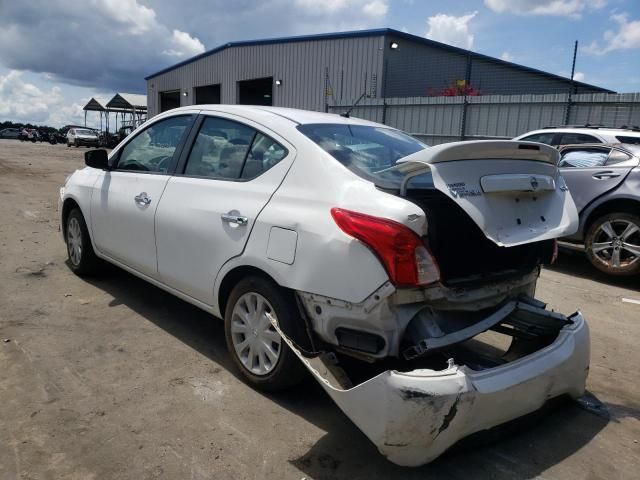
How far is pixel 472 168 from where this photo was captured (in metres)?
2.58

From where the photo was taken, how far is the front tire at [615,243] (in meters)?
6.03

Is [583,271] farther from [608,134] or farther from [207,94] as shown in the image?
Answer: [207,94]

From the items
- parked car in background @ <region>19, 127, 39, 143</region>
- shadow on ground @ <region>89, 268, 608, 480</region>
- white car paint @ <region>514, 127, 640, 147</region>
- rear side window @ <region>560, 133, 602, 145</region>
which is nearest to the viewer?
shadow on ground @ <region>89, 268, 608, 480</region>

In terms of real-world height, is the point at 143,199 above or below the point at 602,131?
below

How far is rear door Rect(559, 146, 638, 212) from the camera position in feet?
20.5

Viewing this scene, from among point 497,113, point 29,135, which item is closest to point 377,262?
point 497,113

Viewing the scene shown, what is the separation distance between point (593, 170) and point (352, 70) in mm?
13410

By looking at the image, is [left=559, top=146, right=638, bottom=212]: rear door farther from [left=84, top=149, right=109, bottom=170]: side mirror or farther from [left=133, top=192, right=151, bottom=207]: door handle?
[left=84, top=149, right=109, bottom=170]: side mirror

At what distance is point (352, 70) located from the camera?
18.6 meters

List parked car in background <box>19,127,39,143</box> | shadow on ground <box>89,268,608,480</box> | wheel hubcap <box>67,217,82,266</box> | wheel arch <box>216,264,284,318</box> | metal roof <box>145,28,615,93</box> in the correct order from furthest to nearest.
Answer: parked car in background <box>19,127,39,143</box> → metal roof <box>145,28,615,93</box> → wheel hubcap <box>67,217,82,266</box> → wheel arch <box>216,264,284,318</box> → shadow on ground <box>89,268,608,480</box>

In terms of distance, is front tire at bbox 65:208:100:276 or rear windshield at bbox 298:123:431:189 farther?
front tire at bbox 65:208:100:276

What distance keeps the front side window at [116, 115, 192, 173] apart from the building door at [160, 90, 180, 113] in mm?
28786

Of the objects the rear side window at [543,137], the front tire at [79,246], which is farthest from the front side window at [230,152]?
the rear side window at [543,137]

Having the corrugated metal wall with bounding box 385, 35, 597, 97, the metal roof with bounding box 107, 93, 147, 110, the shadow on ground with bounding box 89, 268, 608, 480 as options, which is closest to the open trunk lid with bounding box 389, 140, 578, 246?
the shadow on ground with bounding box 89, 268, 608, 480
